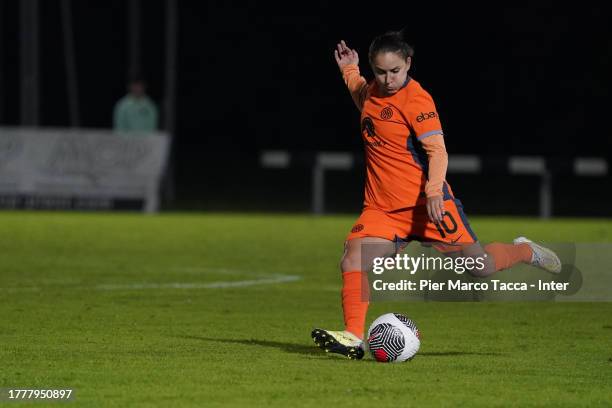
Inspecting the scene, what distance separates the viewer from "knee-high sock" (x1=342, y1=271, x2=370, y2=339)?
9.61m

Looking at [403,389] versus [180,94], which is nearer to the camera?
[403,389]

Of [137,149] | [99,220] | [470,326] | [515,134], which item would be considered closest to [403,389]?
[470,326]

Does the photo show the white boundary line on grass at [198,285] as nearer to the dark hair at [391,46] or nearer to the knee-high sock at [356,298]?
the knee-high sock at [356,298]

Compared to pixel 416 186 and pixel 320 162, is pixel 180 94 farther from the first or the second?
pixel 416 186

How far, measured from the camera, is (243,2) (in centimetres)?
5559

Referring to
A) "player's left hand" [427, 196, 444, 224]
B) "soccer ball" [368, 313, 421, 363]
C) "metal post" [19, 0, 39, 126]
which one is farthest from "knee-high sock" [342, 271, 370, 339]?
"metal post" [19, 0, 39, 126]

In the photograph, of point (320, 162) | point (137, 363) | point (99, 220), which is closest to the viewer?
point (137, 363)

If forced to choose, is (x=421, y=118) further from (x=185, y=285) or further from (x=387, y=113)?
(x=185, y=285)

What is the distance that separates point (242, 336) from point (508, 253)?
2.02 meters

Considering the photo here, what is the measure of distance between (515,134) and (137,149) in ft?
64.4

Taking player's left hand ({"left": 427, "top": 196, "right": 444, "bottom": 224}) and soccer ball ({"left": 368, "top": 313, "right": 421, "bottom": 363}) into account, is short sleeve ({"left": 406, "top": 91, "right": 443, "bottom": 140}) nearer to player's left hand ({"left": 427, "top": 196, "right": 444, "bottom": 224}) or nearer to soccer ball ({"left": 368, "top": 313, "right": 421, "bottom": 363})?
player's left hand ({"left": 427, "top": 196, "right": 444, "bottom": 224})

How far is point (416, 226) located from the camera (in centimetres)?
973

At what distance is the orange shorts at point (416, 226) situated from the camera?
31.7 feet

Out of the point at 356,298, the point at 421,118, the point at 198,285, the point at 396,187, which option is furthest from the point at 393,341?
the point at 198,285
